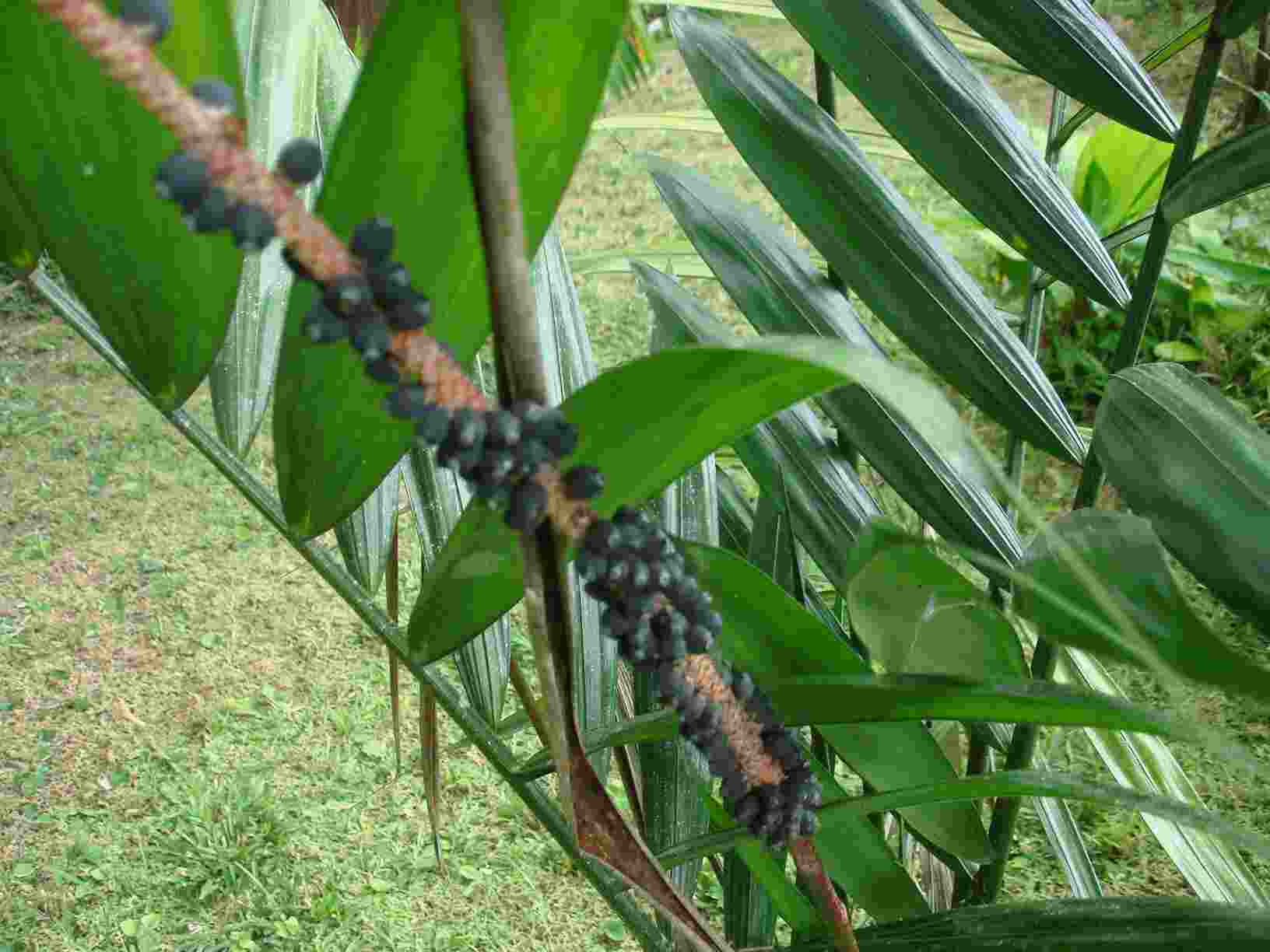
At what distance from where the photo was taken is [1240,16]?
0.43 m

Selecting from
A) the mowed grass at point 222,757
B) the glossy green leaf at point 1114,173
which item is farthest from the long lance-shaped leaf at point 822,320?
the glossy green leaf at point 1114,173

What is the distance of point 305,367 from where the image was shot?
0.37 meters

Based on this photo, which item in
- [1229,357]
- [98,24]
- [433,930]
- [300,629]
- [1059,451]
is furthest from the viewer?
[1229,357]

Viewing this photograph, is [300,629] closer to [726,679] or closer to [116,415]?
[116,415]

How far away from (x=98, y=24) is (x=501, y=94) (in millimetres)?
81

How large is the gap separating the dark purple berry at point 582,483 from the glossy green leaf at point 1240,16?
0.33m

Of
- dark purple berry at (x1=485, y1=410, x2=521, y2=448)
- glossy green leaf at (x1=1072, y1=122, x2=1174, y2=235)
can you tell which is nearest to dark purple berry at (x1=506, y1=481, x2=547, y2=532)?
dark purple berry at (x1=485, y1=410, x2=521, y2=448)

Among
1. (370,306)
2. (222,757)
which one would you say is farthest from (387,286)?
(222,757)

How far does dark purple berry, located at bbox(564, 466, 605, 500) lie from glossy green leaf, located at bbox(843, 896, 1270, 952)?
0.26 meters

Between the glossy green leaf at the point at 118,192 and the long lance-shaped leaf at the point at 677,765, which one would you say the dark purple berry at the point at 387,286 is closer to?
the glossy green leaf at the point at 118,192

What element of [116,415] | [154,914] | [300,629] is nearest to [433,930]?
[154,914]

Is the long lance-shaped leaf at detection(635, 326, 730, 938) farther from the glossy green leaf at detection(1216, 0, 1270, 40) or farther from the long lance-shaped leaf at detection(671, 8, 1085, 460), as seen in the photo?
the glossy green leaf at detection(1216, 0, 1270, 40)

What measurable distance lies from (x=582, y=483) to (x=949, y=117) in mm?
332

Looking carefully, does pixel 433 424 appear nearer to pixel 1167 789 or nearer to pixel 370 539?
pixel 370 539
